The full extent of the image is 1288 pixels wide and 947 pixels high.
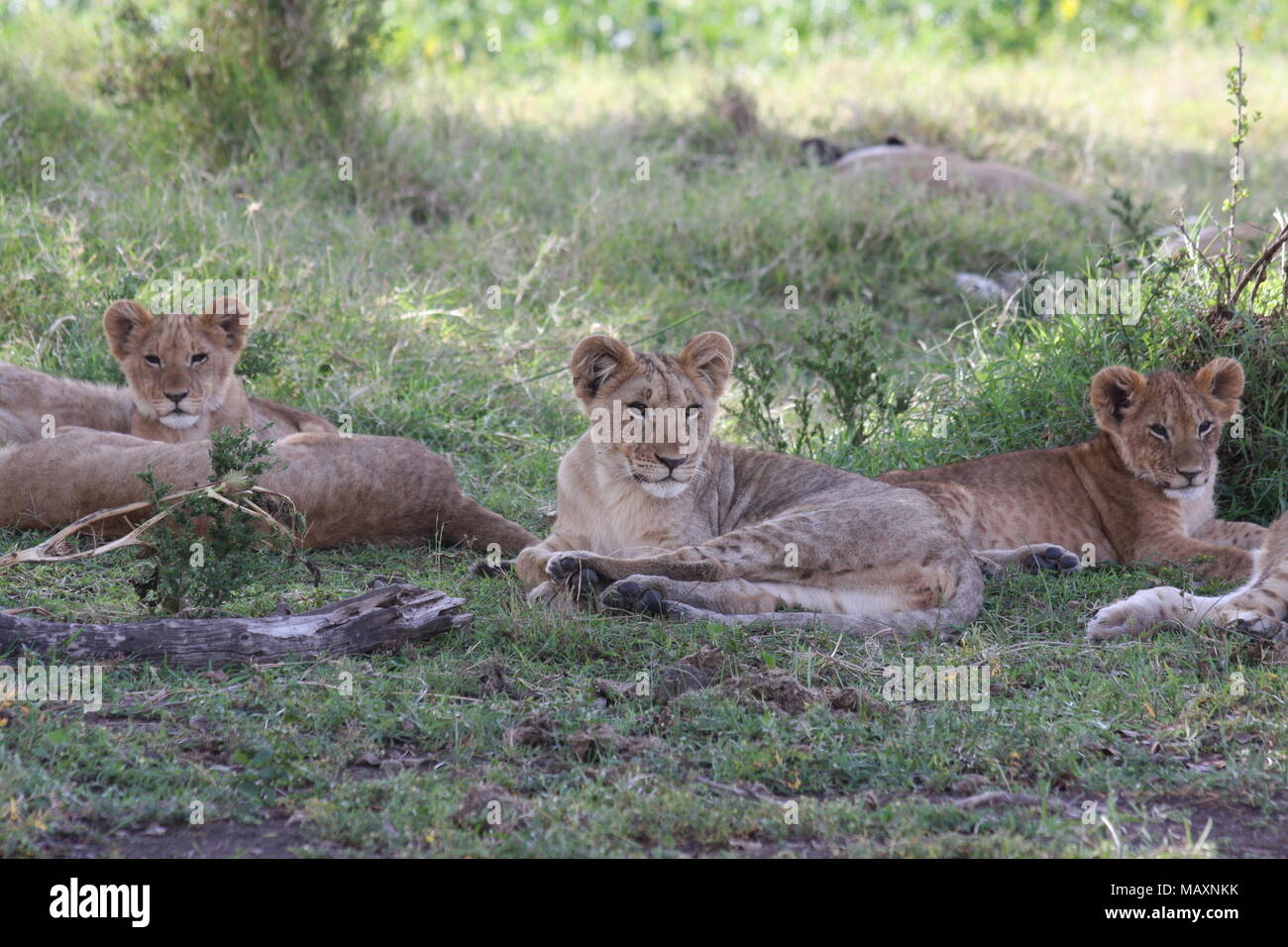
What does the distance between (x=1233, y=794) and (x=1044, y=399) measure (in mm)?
3265

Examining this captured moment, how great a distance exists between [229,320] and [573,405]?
5.73ft

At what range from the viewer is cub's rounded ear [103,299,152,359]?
6.16 m

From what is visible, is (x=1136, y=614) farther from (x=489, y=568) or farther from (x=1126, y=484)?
(x=489, y=568)

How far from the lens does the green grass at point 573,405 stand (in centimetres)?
330

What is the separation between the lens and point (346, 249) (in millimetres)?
8422

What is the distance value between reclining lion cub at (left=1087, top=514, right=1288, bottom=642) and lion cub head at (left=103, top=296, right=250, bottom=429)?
368cm

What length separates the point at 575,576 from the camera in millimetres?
4641

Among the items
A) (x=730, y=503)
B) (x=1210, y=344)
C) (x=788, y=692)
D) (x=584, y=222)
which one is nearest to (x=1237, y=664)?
(x=788, y=692)

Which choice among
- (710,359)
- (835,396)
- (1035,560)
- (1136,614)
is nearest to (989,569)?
(1035,560)

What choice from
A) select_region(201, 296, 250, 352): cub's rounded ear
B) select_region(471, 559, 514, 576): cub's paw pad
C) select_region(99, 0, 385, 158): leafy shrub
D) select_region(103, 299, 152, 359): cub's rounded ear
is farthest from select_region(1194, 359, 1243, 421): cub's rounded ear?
select_region(99, 0, 385, 158): leafy shrub

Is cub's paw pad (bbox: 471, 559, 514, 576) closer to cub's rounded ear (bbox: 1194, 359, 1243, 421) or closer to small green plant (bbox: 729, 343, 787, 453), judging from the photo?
small green plant (bbox: 729, 343, 787, 453)

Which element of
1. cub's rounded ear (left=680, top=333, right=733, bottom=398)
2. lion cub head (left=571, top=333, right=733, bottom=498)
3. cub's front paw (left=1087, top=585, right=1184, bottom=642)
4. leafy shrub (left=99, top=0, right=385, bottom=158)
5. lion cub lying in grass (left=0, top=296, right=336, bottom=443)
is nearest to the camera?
cub's front paw (left=1087, top=585, right=1184, bottom=642)

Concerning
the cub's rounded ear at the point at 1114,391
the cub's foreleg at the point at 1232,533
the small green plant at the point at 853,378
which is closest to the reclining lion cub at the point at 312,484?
the small green plant at the point at 853,378

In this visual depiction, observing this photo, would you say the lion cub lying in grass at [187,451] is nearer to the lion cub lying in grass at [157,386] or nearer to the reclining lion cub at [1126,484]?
the lion cub lying in grass at [157,386]
